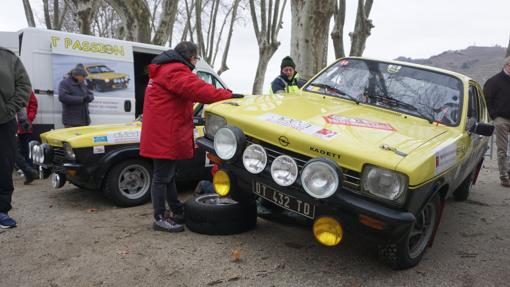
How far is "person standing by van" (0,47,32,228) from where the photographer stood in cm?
387

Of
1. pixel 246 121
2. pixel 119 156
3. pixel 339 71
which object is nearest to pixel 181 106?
pixel 246 121

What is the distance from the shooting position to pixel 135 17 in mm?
12562

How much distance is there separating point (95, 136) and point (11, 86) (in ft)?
3.47

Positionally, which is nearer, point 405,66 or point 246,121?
point 246,121

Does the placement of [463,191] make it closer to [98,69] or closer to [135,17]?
[98,69]

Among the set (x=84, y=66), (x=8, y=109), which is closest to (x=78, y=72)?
(x=84, y=66)

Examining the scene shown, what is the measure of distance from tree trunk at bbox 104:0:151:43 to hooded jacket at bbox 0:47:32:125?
29.3ft

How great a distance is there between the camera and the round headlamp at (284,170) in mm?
2873

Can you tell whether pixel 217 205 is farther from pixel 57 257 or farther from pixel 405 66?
pixel 405 66

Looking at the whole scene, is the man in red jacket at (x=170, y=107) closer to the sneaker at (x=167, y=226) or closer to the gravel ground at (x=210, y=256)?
the sneaker at (x=167, y=226)

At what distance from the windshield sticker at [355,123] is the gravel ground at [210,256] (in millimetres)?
→ 899

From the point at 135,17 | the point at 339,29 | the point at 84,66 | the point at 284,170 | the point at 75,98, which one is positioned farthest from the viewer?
the point at 135,17

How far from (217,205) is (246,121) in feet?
3.11

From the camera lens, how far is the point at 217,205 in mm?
3768
